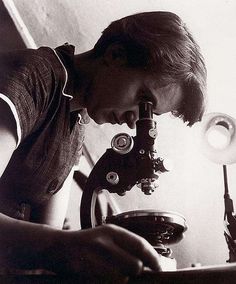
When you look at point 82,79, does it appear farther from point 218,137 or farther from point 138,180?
point 218,137

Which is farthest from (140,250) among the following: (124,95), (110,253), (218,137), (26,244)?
(218,137)

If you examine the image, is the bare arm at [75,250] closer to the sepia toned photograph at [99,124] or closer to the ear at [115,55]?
the sepia toned photograph at [99,124]

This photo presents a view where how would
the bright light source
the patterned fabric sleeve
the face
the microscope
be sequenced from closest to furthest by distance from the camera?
the patterned fabric sleeve, the microscope, the face, the bright light source

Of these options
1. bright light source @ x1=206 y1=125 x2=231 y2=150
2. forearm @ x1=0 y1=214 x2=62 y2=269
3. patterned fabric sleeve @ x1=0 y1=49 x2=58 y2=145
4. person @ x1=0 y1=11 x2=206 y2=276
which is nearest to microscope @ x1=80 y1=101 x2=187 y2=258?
person @ x1=0 y1=11 x2=206 y2=276

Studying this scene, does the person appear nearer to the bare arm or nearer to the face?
the face

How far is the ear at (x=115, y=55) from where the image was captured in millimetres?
1410

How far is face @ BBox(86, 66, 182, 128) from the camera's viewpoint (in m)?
1.38

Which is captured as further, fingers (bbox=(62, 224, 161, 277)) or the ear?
the ear

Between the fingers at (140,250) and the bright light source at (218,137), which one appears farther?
the bright light source at (218,137)

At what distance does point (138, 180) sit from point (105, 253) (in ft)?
1.73

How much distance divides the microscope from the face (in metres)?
0.08

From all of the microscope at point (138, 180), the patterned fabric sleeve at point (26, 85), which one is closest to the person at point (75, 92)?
the patterned fabric sleeve at point (26, 85)

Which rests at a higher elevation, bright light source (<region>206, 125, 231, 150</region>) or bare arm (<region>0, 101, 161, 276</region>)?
bright light source (<region>206, 125, 231, 150</region>)

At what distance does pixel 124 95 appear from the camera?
1388 millimetres
